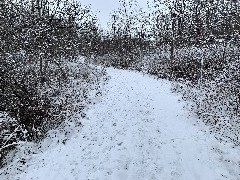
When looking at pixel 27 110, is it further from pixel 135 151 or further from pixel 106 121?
pixel 135 151

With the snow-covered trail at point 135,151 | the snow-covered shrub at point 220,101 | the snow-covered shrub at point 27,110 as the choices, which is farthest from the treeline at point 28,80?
the snow-covered shrub at point 220,101

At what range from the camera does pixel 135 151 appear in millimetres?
8156

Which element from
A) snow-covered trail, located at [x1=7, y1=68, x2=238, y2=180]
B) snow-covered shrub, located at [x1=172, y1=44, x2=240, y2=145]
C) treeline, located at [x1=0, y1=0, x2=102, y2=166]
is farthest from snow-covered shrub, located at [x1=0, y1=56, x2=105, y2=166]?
snow-covered shrub, located at [x1=172, y1=44, x2=240, y2=145]

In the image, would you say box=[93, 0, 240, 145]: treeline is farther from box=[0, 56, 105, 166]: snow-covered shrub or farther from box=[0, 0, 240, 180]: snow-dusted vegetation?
box=[0, 56, 105, 166]: snow-covered shrub

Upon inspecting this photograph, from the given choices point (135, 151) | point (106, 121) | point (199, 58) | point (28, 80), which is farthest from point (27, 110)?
point (199, 58)

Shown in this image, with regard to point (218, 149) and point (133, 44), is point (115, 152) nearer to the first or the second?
point (218, 149)

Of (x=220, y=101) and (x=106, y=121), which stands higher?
(x=220, y=101)

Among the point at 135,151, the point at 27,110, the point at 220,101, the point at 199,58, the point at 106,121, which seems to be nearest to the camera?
the point at 135,151

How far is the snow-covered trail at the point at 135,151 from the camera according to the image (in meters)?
7.08

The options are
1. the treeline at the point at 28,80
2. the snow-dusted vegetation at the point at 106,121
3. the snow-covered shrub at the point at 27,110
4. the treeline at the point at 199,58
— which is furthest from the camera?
the treeline at the point at 199,58

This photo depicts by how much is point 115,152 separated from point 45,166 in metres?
1.99

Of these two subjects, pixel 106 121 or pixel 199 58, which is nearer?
pixel 106 121

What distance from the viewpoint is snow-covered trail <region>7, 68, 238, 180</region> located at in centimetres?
708

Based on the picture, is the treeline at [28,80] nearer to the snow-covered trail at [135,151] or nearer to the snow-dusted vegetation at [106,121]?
the snow-dusted vegetation at [106,121]
